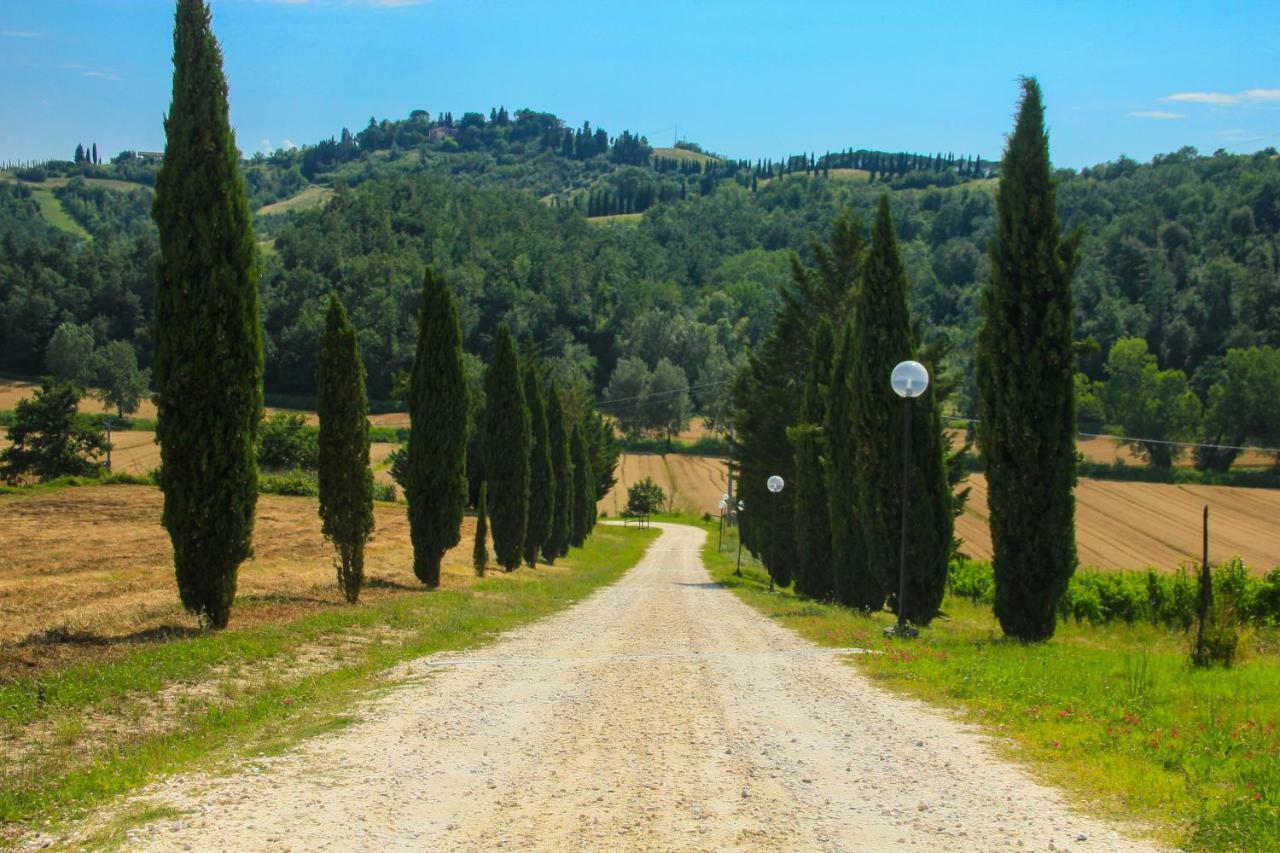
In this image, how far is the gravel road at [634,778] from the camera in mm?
5500

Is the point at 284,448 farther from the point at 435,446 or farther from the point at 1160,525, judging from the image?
the point at 1160,525

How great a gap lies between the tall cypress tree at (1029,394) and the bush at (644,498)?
2868 inches

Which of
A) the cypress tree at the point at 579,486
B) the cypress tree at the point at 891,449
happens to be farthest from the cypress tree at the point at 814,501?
the cypress tree at the point at 579,486

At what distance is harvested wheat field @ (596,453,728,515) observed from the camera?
91875mm

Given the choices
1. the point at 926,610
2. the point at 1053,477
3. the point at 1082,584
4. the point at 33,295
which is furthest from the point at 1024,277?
the point at 33,295

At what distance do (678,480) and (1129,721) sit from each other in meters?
88.0

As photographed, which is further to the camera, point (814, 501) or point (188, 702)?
point (814, 501)

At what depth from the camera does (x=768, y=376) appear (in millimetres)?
38344

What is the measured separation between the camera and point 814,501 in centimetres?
2894

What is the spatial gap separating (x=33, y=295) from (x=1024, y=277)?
99.9m

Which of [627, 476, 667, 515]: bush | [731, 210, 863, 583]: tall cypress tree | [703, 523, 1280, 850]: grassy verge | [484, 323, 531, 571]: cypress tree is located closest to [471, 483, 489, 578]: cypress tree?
[484, 323, 531, 571]: cypress tree

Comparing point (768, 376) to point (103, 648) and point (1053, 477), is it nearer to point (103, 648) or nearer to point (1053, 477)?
point (1053, 477)

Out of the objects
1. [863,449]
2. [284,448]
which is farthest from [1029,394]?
[284,448]

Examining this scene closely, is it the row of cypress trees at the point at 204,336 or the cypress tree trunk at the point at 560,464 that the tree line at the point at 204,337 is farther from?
the cypress tree trunk at the point at 560,464
